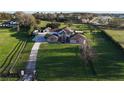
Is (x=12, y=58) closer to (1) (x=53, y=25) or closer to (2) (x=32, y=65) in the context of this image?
(2) (x=32, y=65)

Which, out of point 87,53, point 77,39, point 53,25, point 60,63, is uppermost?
point 53,25

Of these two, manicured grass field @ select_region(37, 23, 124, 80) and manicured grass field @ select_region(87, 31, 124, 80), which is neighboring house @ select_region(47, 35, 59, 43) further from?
manicured grass field @ select_region(87, 31, 124, 80)

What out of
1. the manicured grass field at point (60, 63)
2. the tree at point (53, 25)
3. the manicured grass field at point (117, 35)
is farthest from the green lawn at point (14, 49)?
the manicured grass field at point (117, 35)

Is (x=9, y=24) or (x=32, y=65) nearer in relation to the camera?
(x=32, y=65)

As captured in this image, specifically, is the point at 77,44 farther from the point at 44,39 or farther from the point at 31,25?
the point at 31,25

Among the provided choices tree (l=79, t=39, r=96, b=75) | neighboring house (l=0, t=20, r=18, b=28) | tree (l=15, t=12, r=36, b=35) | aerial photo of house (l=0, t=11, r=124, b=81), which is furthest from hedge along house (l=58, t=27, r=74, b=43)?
neighboring house (l=0, t=20, r=18, b=28)

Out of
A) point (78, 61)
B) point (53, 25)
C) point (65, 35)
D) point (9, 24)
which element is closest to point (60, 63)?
point (78, 61)
